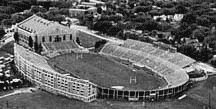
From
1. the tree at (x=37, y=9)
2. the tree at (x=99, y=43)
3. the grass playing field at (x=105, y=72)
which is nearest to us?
the grass playing field at (x=105, y=72)

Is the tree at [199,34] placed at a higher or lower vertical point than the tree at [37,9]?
lower

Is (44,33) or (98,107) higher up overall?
(44,33)

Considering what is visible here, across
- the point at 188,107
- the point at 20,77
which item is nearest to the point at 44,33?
the point at 20,77

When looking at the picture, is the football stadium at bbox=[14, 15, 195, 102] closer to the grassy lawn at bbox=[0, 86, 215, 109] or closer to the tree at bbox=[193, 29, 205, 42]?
the grassy lawn at bbox=[0, 86, 215, 109]

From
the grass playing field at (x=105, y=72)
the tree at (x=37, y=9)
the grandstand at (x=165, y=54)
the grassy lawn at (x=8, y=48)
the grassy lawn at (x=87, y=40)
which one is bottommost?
the grass playing field at (x=105, y=72)

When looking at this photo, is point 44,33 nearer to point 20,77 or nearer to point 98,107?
point 20,77

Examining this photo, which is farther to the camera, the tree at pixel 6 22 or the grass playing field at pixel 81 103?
the tree at pixel 6 22

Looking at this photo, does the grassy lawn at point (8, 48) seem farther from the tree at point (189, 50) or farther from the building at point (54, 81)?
the tree at point (189, 50)

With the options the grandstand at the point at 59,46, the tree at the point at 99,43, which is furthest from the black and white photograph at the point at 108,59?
the tree at the point at 99,43
